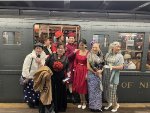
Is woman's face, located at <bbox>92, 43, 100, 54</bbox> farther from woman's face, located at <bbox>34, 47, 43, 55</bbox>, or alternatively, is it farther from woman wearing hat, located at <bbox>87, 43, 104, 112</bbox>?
woman's face, located at <bbox>34, 47, 43, 55</bbox>

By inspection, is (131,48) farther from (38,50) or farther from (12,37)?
(12,37)

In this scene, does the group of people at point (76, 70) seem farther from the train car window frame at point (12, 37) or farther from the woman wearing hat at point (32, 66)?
the train car window frame at point (12, 37)

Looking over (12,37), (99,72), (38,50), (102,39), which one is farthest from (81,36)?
(12,37)

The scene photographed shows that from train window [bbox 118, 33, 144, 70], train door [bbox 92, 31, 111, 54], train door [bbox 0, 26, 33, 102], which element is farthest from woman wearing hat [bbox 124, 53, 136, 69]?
train door [bbox 0, 26, 33, 102]

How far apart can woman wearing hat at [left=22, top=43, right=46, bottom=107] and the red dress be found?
32.5 inches

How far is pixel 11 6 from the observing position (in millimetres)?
A: 7188

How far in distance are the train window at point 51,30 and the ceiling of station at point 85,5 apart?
48 centimetres

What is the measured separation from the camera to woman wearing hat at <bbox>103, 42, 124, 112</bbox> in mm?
6574

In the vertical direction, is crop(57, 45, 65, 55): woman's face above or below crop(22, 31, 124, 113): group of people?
above

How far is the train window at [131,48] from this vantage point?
7.52m

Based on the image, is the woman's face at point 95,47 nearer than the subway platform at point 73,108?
Yes

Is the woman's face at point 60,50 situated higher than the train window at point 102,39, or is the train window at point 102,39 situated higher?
the train window at point 102,39

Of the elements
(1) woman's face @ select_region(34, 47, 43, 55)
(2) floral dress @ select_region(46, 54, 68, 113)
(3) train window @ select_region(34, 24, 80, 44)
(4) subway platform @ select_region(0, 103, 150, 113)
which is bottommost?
(4) subway platform @ select_region(0, 103, 150, 113)

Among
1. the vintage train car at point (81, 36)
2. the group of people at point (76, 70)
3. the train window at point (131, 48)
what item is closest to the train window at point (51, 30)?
the vintage train car at point (81, 36)
